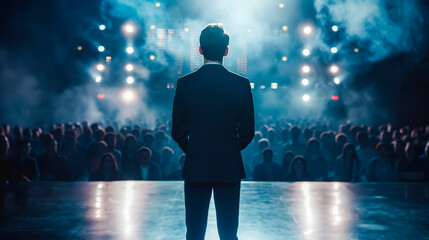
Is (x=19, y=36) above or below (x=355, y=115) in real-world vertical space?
above

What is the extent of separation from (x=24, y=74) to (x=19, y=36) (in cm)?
188

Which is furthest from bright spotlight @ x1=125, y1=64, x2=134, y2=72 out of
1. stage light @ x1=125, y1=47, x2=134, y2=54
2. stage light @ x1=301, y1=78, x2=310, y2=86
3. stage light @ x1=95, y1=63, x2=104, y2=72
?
stage light @ x1=301, y1=78, x2=310, y2=86

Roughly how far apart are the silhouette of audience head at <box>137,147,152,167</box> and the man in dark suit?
435cm

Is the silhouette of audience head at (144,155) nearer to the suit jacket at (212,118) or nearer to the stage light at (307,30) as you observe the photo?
the suit jacket at (212,118)

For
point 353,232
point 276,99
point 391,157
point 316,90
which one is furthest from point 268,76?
point 353,232

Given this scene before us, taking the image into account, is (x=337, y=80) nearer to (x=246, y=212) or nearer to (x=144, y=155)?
(x=144, y=155)

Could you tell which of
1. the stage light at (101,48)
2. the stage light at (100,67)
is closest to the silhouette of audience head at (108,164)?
the stage light at (101,48)

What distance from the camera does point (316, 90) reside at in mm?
23953

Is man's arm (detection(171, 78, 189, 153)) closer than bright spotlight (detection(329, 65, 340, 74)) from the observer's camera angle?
Yes

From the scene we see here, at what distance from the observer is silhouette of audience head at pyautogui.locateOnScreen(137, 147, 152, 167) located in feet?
21.8

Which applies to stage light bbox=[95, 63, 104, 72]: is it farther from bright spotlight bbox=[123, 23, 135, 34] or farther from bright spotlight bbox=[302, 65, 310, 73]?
bright spotlight bbox=[302, 65, 310, 73]

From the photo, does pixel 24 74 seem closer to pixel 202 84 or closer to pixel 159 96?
pixel 159 96

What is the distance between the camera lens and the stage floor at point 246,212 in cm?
355

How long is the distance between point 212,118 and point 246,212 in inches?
87.8
